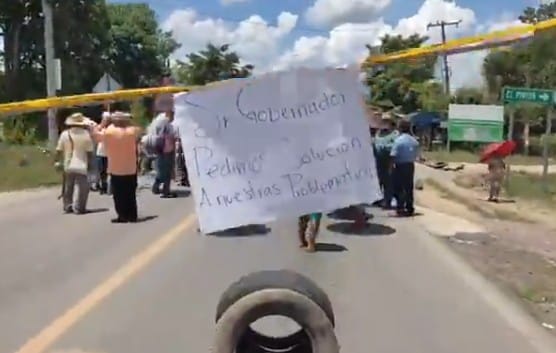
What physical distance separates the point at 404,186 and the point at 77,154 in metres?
5.62

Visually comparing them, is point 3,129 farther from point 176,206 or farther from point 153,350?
point 153,350

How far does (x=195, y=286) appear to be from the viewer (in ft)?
35.3

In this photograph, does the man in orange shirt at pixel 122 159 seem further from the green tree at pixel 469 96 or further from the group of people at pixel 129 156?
the green tree at pixel 469 96

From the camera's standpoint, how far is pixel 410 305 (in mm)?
9914

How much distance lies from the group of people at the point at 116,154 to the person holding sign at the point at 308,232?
241 cm

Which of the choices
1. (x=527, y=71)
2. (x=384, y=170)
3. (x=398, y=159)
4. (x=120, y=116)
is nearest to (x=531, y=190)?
(x=384, y=170)

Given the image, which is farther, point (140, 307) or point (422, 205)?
point (422, 205)

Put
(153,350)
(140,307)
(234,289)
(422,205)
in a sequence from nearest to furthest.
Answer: (234,289)
(153,350)
(140,307)
(422,205)

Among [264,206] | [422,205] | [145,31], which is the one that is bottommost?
[422,205]

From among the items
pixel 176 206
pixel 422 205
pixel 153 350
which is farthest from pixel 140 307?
pixel 422 205

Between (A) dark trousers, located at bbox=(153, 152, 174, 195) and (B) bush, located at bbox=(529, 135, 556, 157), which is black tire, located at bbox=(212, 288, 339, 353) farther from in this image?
(B) bush, located at bbox=(529, 135, 556, 157)

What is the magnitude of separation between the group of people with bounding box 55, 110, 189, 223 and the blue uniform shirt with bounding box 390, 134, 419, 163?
143 inches

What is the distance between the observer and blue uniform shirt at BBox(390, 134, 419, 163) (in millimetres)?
17500

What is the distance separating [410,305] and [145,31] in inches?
3061
